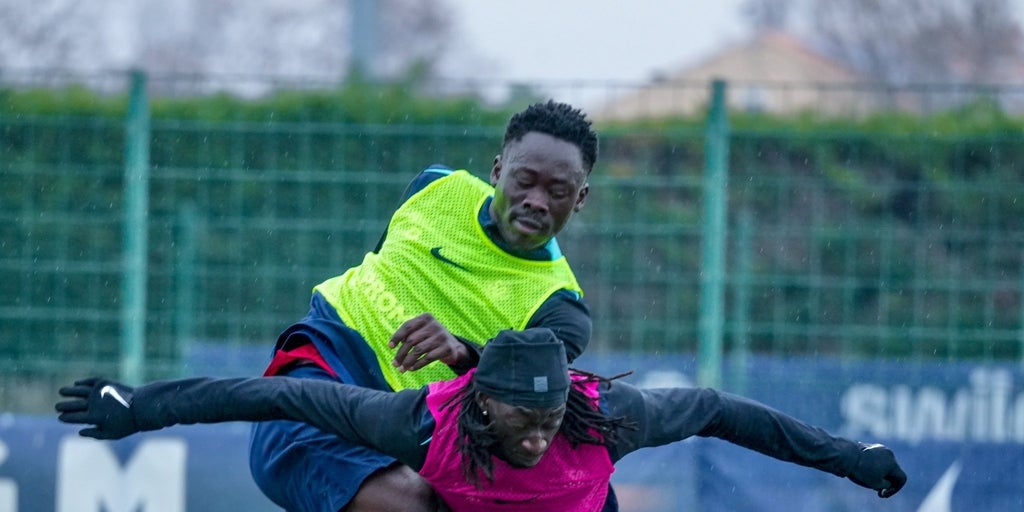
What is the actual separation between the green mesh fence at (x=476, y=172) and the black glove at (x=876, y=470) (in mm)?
3169

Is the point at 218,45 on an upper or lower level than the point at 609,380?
upper

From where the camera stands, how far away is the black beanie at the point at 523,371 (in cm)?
415

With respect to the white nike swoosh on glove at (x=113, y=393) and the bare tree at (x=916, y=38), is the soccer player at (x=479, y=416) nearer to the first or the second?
the white nike swoosh on glove at (x=113, y=393)

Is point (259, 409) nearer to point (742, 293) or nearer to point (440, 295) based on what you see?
point (440, 295)

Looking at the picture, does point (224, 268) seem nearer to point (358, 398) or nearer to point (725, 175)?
point (725, 175)

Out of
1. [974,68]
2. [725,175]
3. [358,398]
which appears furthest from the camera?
[974,68]

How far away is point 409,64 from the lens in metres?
14.2

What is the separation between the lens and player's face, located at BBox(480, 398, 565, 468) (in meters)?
4.18

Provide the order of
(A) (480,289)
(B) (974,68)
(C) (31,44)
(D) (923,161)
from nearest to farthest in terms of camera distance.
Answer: (A) (480,289) < (D) (923,161) < (C) (31,44) < (B) (974,68)

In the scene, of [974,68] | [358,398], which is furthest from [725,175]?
[974,68]

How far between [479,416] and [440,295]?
0.64 meters

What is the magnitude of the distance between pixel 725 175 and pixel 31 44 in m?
11.9

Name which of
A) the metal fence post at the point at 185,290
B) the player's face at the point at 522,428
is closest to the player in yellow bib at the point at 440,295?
the player's face at the point at 522,428

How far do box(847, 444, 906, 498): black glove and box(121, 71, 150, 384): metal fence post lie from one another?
174 inches
